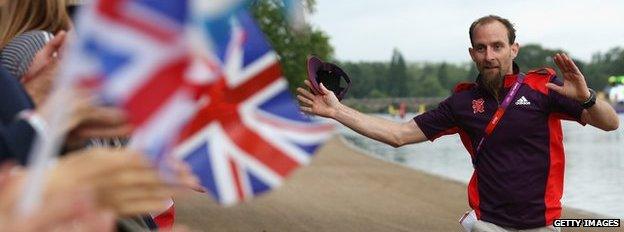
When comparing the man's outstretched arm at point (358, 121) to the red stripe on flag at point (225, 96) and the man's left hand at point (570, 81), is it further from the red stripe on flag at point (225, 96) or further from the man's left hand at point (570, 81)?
the red stripe on flag at point (225, 96)

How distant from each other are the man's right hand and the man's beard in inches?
28.3

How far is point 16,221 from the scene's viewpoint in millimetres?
1629

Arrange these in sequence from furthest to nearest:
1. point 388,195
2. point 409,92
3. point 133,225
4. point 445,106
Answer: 1. point 409,92
2. point 388,195
3. point 445,106
4. point 133,225

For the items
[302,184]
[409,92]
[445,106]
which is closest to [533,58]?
[409,92]

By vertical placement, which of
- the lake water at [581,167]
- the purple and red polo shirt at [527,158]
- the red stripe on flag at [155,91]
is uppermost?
the red stripe on flag at [155,91]

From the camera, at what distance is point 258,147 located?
2168 millimetres

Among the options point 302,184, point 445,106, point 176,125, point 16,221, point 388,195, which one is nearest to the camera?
point 16,221

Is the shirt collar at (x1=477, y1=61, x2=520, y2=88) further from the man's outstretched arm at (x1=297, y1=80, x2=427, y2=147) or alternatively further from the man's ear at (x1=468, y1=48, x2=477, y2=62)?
the man's outstretched arm at (x1=297, y1=80, x2=427, y2=147)

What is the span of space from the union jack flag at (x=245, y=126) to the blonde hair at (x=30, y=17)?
2.96ft

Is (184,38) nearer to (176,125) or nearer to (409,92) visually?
(176,125)

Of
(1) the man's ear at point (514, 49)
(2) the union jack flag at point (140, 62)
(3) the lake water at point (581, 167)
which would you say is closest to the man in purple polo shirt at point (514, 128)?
(1) the man's ear at point (514, 49)

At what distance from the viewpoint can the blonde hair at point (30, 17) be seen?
298 cm

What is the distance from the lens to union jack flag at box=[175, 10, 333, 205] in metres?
2.09

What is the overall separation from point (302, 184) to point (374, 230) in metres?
7.12
